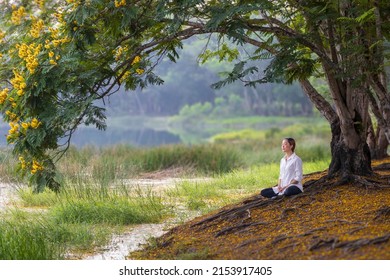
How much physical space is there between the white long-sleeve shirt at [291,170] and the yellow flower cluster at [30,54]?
10.1 ft

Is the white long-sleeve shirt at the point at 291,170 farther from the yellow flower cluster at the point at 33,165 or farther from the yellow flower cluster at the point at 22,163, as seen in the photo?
the yellow flower cluster at the point at 22,163

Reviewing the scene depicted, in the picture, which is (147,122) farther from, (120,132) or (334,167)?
(334,167)

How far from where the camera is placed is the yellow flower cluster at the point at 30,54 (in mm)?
6508

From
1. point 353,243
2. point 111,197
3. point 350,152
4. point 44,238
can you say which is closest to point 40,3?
point 44,238

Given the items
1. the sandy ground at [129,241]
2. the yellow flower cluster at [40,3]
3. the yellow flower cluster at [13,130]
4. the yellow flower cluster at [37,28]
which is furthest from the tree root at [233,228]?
the yellow flower cluster at [40,3]

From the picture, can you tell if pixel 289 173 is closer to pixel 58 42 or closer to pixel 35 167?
pixel 35 167

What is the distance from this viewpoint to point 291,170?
7.66 m

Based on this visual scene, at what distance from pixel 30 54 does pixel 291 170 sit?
330cm

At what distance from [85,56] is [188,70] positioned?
54574mm

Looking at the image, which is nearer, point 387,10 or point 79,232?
point 387,10

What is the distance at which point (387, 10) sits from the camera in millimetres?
6848

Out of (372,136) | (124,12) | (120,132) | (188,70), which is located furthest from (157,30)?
(188,70)

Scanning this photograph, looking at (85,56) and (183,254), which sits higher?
(85,56)

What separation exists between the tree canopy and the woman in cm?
87
